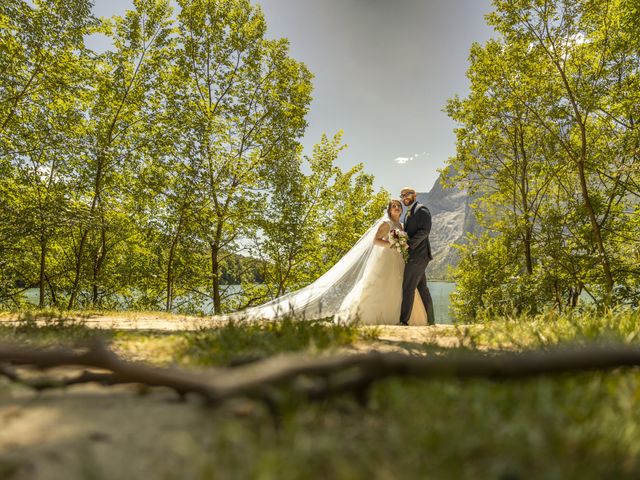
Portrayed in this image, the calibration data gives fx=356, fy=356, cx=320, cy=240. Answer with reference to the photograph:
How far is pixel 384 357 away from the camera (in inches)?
77.7

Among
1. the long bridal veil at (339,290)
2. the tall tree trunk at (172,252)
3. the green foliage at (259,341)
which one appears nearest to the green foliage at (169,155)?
the tall tree trunk at (172,252)

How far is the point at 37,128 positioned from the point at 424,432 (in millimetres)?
18799

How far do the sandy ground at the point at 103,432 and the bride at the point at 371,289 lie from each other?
24.8 ft

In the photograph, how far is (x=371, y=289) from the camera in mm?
9711

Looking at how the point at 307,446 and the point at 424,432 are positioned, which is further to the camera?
the point at 424,432

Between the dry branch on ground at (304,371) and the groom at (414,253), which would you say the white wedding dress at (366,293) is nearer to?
the groom at (414,253)

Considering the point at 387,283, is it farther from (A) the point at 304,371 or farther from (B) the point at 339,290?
(A) the point at 304,371

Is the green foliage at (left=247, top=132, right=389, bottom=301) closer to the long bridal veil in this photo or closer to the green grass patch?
the long bridal veil

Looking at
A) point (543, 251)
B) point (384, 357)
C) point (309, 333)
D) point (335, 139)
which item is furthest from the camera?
point (335, 139)

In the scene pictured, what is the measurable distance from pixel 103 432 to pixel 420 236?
879 cm

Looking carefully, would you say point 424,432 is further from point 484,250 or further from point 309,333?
point 484,250

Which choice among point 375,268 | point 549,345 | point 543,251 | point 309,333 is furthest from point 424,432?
point 543,251

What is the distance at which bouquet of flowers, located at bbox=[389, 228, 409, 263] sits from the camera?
950 centimetres

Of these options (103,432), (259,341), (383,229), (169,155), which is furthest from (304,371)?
(169,155)
